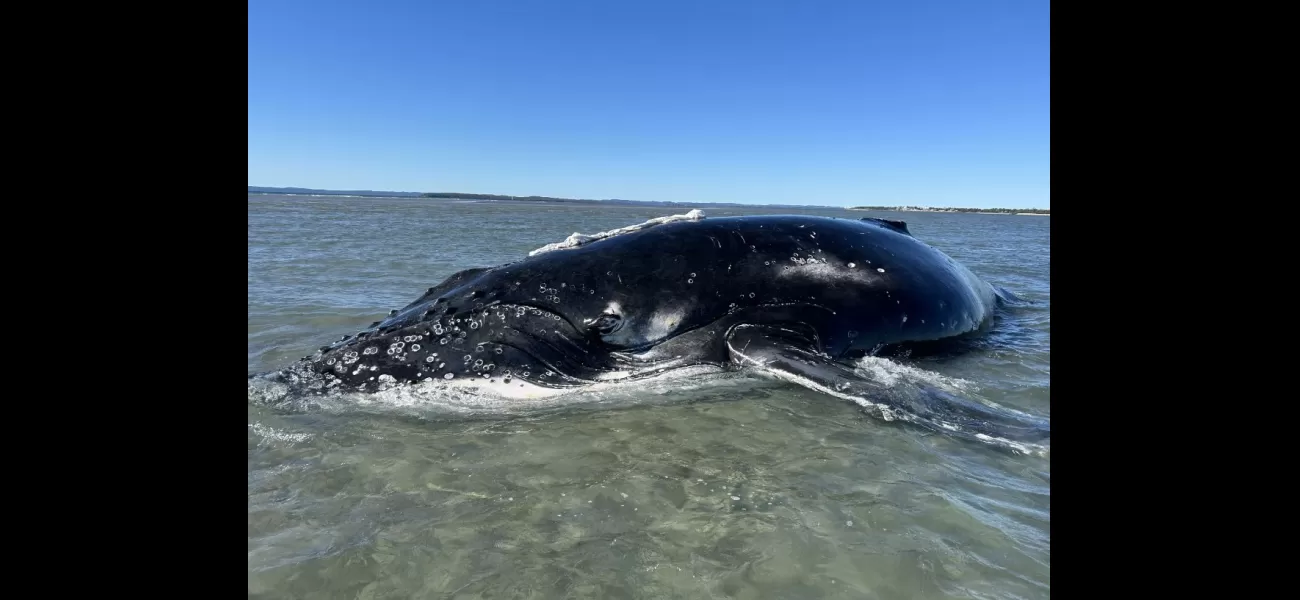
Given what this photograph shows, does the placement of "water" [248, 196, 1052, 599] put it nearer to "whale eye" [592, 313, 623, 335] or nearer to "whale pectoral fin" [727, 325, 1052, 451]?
"whale pectoral fin" [727, 325, 1052, 451]

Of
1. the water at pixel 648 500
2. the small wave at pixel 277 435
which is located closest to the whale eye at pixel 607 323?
the water at pixel 648 500

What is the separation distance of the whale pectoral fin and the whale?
0.05 ft

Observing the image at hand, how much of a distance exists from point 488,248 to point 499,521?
57.1 feet

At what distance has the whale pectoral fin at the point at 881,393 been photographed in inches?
154

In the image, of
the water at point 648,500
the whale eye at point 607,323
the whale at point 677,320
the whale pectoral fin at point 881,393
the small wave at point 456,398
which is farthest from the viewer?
the whale eye at point 607,323

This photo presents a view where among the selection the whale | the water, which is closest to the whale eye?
the whale

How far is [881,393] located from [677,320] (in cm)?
168

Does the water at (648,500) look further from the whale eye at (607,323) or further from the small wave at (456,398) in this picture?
the whale eye at (607,323)

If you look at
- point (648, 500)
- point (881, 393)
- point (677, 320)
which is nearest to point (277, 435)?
point (648, 500)

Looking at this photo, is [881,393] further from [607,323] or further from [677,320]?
[607,323]

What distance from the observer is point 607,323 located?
5.07 metres

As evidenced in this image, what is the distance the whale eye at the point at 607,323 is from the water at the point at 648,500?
0.66 metres
